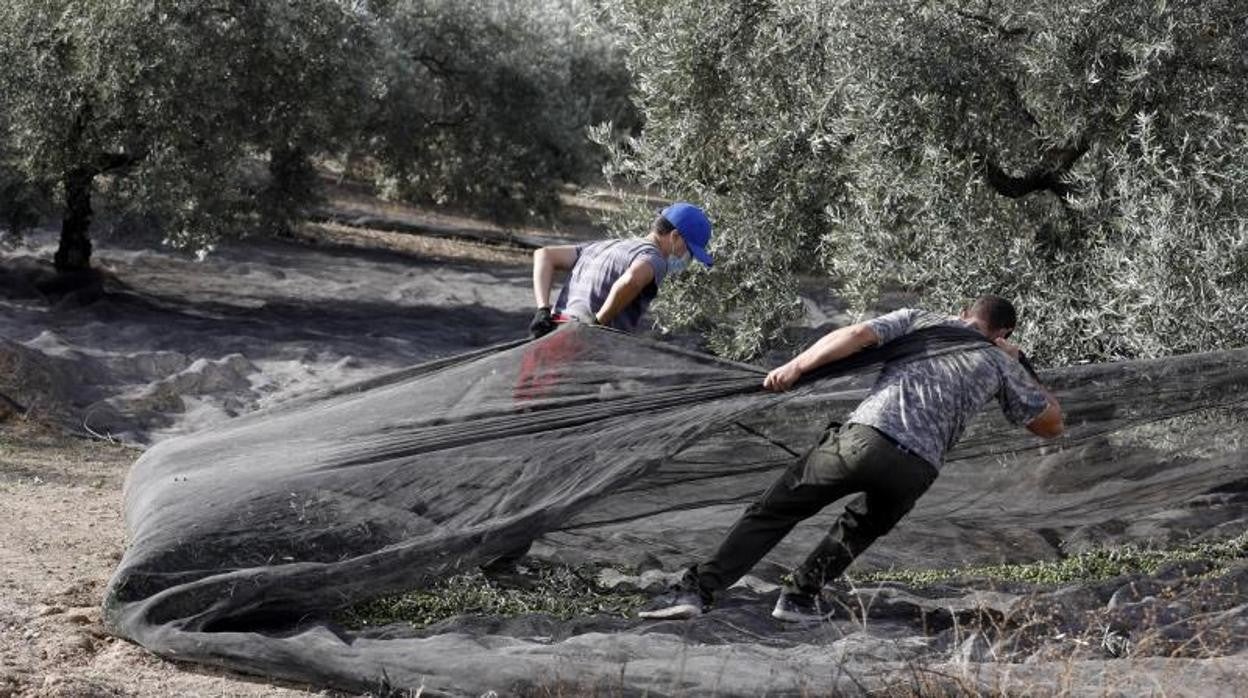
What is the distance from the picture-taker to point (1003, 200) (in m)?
9.01

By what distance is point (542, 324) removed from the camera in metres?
6.13

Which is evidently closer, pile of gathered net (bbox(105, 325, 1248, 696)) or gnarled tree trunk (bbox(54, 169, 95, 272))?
pile of gathered net (bbox(105, 325, 1248, 696))

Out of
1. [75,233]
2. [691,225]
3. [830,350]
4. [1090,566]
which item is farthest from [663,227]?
[75,233]

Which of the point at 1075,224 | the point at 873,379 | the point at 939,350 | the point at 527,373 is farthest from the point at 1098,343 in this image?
the point at 527,373

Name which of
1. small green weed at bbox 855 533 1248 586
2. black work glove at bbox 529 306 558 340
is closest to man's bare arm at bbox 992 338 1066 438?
small green weed at bbox 855 533 1248 586

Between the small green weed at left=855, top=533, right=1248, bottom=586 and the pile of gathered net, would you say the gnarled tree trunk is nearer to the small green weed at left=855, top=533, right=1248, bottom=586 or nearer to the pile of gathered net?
the pile of gathered net

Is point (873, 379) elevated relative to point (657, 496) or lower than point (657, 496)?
elevated

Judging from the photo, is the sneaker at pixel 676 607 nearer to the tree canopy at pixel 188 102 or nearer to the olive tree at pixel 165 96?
the tree canopy at pixel 188 102

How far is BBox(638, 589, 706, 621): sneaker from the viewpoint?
17.6 ft

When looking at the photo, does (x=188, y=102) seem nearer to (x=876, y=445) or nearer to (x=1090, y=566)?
(x=1090, y=566)

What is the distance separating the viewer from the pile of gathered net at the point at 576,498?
4777mm

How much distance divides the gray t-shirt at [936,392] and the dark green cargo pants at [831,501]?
72 mm

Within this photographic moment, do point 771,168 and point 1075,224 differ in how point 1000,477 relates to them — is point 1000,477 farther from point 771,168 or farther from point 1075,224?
point 771,168

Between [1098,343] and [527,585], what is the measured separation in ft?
12.5
